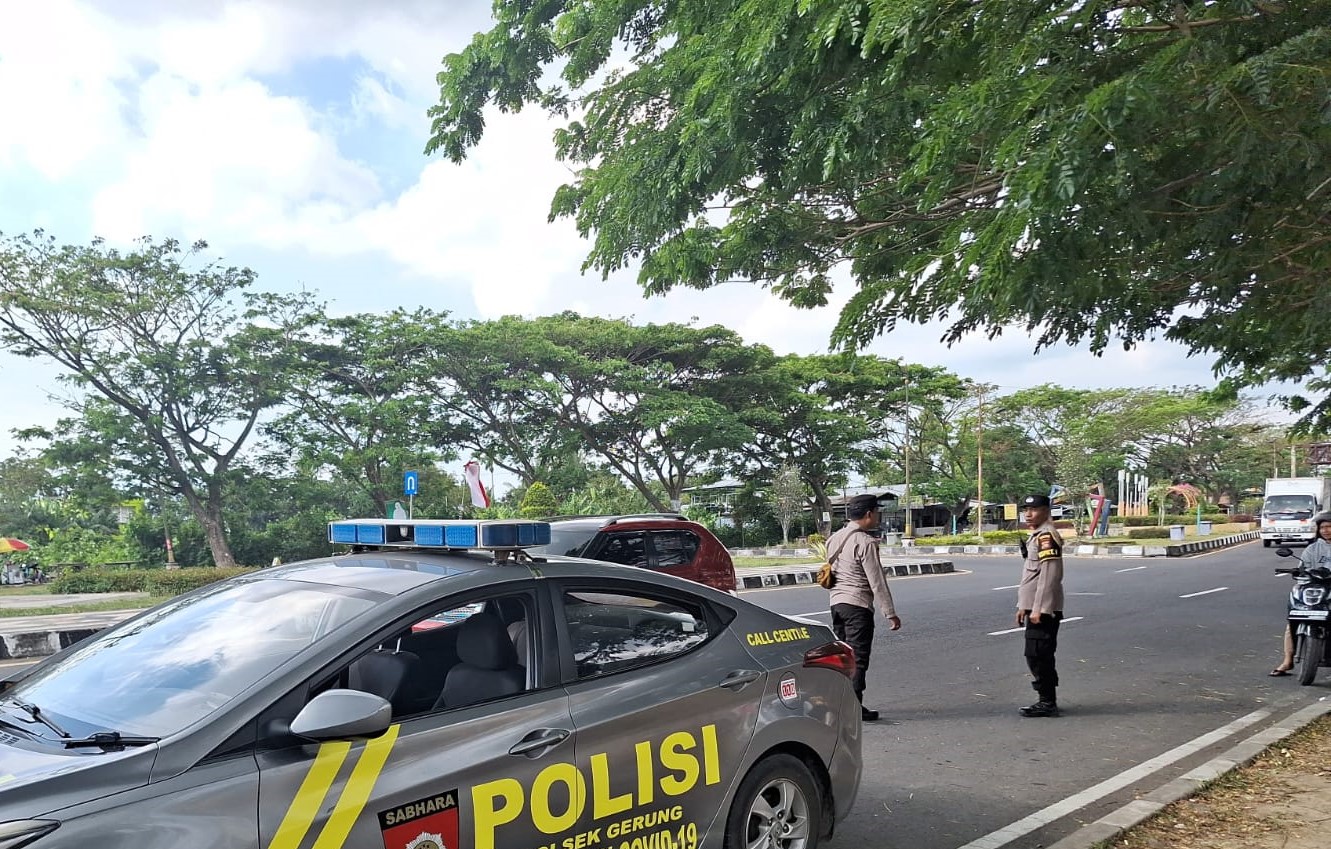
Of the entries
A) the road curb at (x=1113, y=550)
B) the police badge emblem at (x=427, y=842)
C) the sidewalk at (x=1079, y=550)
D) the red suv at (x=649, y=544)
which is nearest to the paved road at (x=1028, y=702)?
the red suv at (x=649, y=544)

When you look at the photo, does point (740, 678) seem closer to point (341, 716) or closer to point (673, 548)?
point (341, 716)

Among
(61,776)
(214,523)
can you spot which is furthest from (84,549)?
(61,776)

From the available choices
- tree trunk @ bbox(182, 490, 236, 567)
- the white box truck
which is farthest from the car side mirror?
the white box truck

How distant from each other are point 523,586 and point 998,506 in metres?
62.7

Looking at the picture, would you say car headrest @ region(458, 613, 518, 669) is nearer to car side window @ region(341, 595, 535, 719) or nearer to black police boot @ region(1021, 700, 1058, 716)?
car side window @ region(341, 595, 535, 719)

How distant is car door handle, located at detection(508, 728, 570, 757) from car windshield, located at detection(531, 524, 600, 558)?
528 cm

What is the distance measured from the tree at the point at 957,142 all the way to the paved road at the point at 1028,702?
2609 mm

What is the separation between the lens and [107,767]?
2350 mm

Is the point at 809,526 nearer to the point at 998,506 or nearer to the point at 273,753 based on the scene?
the point at 998,506

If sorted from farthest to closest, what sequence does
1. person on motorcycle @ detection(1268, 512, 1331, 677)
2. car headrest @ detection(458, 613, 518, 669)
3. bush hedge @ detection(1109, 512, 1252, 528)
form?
bush hedge @ detection(1109, 512, 1252, 528)
person on motorcycle @ detection(1268, 512, 1331, 677)
car headrest @ detection(458, 613, 518, 669)

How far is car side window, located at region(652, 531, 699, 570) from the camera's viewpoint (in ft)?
30.0

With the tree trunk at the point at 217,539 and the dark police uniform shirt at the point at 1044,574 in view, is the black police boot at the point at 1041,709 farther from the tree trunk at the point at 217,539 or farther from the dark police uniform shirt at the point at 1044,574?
the tree trunk at the point at 217,539

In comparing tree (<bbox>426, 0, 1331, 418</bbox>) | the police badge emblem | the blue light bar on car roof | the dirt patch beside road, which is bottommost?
the dirt patch beside road

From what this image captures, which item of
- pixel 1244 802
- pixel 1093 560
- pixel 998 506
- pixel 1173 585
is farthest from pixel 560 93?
pixel 998 506
